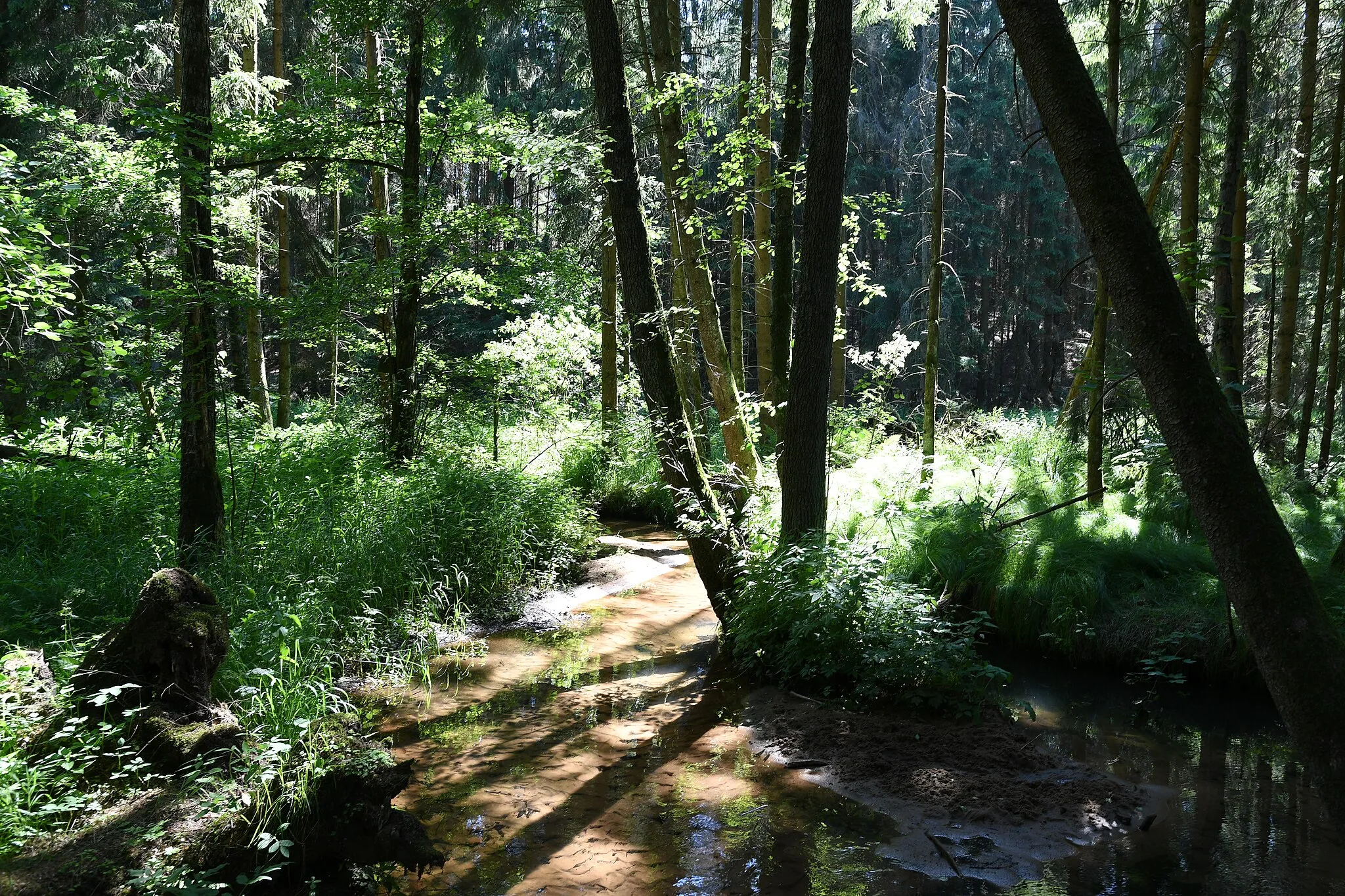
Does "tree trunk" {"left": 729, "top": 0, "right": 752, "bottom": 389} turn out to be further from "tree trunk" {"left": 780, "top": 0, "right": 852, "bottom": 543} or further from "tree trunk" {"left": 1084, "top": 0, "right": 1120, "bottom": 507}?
"tree trunk" {"left": 1084, "top": 0, "right": 1120, "bottom": 507}

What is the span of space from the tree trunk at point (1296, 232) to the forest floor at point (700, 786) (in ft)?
26.3

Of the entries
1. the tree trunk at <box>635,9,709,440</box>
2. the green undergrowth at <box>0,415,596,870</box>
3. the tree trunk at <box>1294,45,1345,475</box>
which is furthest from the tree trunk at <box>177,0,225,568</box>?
the tree trunk at <box>1294,45,1345,475</box>

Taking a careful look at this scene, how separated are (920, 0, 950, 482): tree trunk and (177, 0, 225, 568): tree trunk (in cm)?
766

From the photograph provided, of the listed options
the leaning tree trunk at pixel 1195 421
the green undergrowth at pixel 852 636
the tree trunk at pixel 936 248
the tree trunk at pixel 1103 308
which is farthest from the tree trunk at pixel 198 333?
the tree trunk at pixel 1103 308

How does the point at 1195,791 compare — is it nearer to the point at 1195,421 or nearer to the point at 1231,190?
the point at 1195,421

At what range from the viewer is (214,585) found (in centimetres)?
593

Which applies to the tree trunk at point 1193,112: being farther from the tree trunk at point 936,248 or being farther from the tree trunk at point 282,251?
the tree trunk at point 282,251

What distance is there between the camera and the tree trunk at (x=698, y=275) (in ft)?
31.6

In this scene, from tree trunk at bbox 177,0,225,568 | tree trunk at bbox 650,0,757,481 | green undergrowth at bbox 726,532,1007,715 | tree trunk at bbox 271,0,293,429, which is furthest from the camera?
tree trunk at bbox 271,0,293,429

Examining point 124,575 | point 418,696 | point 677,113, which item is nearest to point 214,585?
point 124,575

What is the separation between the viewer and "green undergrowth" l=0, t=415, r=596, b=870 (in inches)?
154

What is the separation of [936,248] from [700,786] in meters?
7.91

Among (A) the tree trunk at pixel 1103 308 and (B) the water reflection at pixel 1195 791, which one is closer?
(B) the water reflection at pixel 1195 791

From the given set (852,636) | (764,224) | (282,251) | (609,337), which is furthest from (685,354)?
(282,251)
